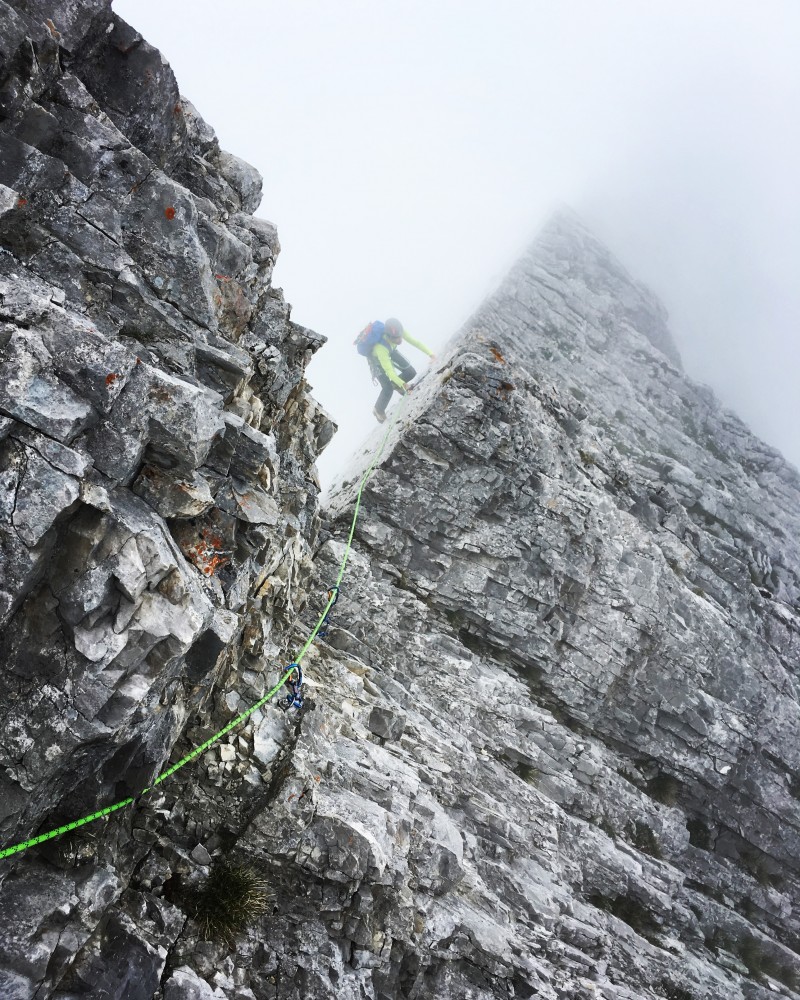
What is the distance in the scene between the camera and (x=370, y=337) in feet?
100

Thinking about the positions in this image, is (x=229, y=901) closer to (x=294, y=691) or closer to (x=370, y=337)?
(x=294, y=691)

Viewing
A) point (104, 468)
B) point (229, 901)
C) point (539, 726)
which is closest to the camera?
point (104, 468)

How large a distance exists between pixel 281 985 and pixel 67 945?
155 inches

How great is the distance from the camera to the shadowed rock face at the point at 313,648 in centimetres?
808

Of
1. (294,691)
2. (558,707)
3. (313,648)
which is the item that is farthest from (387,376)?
(294,691)

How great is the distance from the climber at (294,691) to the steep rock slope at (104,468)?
5.28 ft

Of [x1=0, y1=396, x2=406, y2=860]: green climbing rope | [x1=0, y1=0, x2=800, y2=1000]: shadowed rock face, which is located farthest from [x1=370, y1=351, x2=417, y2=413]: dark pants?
[x1=0, y1=396, x2=406, y2=860]: green climbing rope

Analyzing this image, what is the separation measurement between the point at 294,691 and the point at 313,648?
3.35 m

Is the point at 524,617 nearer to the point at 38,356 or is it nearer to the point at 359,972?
the point at 359,972

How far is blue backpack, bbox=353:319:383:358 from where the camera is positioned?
100 feet

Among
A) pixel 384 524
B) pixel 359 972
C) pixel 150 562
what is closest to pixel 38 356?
pixel 150 562

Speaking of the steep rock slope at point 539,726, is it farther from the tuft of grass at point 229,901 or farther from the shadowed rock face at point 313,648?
the tuft of grass at point 229,901

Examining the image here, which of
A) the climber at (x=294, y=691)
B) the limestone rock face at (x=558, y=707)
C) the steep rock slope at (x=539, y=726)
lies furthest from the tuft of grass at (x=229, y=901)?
the climber at (x=294, y=691)

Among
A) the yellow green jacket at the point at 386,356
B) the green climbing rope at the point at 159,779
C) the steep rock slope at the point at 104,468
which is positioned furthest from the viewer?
the yellow green jacket at the point at 386,356
